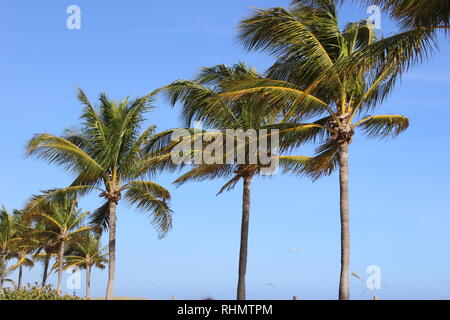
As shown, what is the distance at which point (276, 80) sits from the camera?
15.8 metres

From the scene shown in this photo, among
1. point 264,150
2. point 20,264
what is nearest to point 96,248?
point 20,264

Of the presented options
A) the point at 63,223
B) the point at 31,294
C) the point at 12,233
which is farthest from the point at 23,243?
the point at 31,294

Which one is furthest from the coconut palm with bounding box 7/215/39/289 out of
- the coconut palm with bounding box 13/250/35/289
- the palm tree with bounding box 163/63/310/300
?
the palm tree with bounding box 163/63/310/300

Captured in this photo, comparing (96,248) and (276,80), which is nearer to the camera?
A: (276,80)

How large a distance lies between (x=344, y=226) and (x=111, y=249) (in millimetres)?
11369

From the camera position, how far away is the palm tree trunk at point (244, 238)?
69.2ft

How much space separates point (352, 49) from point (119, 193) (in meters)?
11.9

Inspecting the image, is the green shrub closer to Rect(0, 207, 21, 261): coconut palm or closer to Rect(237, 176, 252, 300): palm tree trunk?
Rect(237, 176, 252, 300): palm tree trunk

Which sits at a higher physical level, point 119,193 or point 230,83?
point 230,83

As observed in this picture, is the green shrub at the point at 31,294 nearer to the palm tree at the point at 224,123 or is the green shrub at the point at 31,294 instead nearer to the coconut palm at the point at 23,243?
the palm tree at the point at 224,123

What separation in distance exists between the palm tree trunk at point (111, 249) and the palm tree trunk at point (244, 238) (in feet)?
17.8

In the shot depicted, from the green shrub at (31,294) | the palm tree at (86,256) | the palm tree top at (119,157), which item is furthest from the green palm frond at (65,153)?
the palm tree at (86,256)

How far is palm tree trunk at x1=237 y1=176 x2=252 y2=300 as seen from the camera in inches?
830
